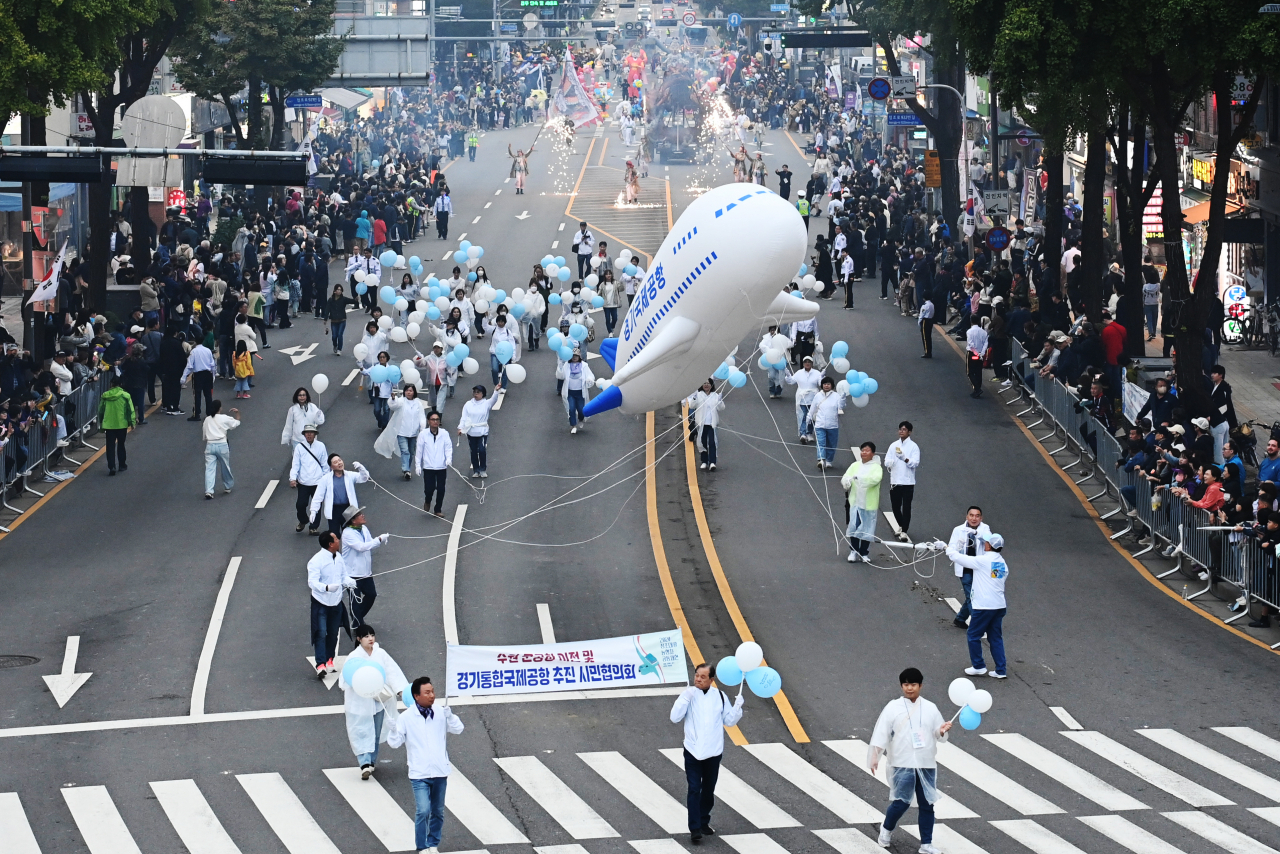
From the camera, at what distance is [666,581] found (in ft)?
76.1

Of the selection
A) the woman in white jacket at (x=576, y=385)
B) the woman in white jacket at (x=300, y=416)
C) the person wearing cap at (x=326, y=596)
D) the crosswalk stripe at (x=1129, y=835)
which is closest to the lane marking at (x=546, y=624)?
the person wearing cap at (x=326, y=596)

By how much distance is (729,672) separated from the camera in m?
15.4

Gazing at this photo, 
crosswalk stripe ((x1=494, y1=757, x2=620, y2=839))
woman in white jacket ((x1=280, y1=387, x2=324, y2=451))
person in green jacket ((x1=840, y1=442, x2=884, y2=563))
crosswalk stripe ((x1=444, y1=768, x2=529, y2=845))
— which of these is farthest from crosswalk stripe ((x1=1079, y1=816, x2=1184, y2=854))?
woman in white jacket ((x1=280, y1=387, x2=324, y2=451))

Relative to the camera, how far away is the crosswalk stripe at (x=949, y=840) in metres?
15.0

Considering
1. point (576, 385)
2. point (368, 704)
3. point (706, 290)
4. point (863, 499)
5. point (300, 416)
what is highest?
point (706, 290)

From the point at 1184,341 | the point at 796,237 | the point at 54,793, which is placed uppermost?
the point at 796,237

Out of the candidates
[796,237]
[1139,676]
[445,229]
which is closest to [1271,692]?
[1139,676]

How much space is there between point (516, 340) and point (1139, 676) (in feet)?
54.5

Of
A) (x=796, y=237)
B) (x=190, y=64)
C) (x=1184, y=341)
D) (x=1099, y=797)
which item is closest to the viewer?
(x=1099, y=797)

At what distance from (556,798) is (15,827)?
4.70 metres

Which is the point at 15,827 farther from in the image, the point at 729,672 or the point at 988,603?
the point at 988,603

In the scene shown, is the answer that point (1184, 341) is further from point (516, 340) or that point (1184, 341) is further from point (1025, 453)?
point (516, 340)

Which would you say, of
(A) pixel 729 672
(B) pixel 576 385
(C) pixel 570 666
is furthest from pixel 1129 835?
(B) pixel 576 385

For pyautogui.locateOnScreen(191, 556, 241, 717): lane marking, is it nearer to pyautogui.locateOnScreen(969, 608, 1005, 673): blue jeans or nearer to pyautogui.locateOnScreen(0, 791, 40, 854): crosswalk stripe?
pyautogui.locateOnScreen(0, 791, 40, 854): crosswalk stripe
